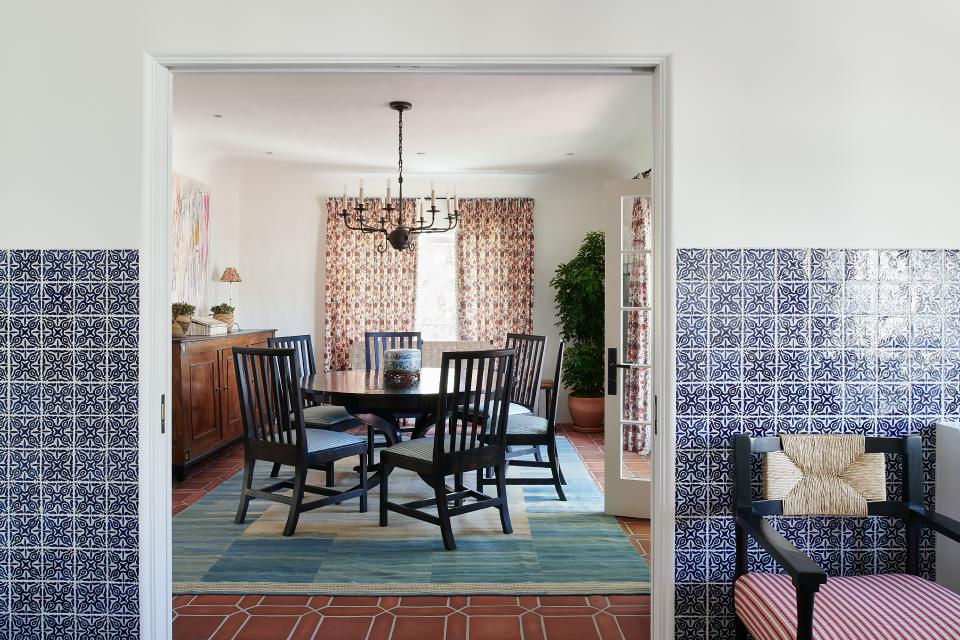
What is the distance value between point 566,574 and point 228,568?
1.54 metres

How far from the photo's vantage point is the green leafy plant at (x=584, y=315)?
229 inches

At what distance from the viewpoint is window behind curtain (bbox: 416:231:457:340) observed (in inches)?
256

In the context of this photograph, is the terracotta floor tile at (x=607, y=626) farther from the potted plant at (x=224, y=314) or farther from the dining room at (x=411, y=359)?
the potted plant at (x=224, y=314)

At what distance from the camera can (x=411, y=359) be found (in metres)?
3.93

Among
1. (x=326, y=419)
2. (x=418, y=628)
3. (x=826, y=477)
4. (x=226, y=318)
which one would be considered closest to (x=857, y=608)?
(x=826, y=477)

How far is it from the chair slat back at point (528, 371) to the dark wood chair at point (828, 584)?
7.67ft

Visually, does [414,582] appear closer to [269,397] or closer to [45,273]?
[269,397]

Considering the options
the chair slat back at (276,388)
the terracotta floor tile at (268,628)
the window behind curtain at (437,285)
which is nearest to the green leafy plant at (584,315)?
the window behind curtain at (437,285)

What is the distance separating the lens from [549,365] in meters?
6.53

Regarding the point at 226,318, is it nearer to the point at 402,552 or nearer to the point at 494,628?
the point at 402,552

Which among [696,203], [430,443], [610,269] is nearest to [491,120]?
[610,269]

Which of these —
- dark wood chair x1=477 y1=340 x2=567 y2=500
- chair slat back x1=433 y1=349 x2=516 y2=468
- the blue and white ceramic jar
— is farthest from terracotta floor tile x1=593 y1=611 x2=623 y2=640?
the blue and white ceramic jar

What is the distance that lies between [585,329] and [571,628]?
3797 mm

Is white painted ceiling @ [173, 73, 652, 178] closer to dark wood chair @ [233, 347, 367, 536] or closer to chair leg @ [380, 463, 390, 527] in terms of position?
dark wood chair @ [233, 347, 367, 536]
